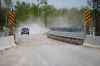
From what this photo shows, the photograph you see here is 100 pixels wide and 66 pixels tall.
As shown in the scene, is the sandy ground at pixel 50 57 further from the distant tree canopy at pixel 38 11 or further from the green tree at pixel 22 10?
the green tree at pixel 22 10

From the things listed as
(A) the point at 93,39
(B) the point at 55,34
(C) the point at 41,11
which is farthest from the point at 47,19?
(A) the point at 93,39

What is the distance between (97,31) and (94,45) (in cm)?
580

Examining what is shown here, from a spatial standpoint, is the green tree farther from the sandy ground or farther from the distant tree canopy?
the sandy ground

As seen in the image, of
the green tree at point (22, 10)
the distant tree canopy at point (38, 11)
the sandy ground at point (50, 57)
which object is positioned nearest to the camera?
the sandy ground at point (50, 57)

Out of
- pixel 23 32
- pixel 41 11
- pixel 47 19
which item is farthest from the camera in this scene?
pixel 41 11

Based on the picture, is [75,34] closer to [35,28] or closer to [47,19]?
[35,28]

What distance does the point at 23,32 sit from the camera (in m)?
61.8

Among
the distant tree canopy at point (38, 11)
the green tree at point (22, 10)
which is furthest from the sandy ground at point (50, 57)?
the green tree at point (22, 10)

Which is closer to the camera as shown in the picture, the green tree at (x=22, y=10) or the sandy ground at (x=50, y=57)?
the sandy ground at (x=50, y=57)

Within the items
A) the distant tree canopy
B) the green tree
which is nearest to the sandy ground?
the distant tree canopy

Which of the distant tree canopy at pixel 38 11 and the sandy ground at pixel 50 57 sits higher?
the distant tree canopy at pixel 38 11

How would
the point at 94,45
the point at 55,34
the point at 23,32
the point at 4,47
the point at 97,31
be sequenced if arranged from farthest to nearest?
the point at 23,32, the point at 55,34, the point at 97,31, the point at 94,45, the point at 4,47

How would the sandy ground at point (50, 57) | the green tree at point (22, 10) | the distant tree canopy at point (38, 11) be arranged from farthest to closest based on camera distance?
the green tree at point (22, 10)
the distant tree canopy at point (38, 11)
the sandy ground at point (50, 57)

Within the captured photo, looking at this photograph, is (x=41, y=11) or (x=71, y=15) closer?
(x=71, y=15)
